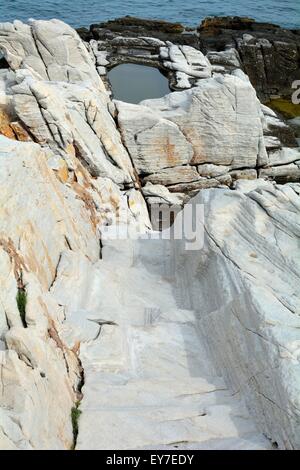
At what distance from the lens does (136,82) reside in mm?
38562

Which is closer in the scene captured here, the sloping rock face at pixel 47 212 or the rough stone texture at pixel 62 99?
the sloping rock face at pixel 47 212

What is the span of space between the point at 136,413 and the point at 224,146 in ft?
61.6

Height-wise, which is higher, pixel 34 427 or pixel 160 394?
pixel 34 427

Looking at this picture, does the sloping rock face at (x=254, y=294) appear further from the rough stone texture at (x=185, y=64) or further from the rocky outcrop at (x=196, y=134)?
the rough stone texture at (x=185, y=64)

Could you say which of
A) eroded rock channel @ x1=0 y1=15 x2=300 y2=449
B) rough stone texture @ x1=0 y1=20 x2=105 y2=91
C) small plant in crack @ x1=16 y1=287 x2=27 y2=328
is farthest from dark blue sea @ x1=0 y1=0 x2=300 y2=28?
small plant in crack @ x1=16 y1=287 x2=27 y2=328

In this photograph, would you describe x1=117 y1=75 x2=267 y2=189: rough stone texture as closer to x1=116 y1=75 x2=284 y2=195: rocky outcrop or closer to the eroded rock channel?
x1=116 y1=75 x2=284 y2=195: rocky outcrop

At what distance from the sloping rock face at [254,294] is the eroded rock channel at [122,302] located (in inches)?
1.4

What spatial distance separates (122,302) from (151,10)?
5852cm

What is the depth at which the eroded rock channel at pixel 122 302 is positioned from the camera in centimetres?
955

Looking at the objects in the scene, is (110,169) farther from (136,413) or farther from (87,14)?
(87,14)

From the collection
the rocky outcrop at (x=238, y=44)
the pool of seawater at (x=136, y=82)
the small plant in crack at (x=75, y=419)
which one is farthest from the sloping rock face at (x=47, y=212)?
the rocky outcrop at (x=238, y=44)

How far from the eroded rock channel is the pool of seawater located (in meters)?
11.9

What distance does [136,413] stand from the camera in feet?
33.2
